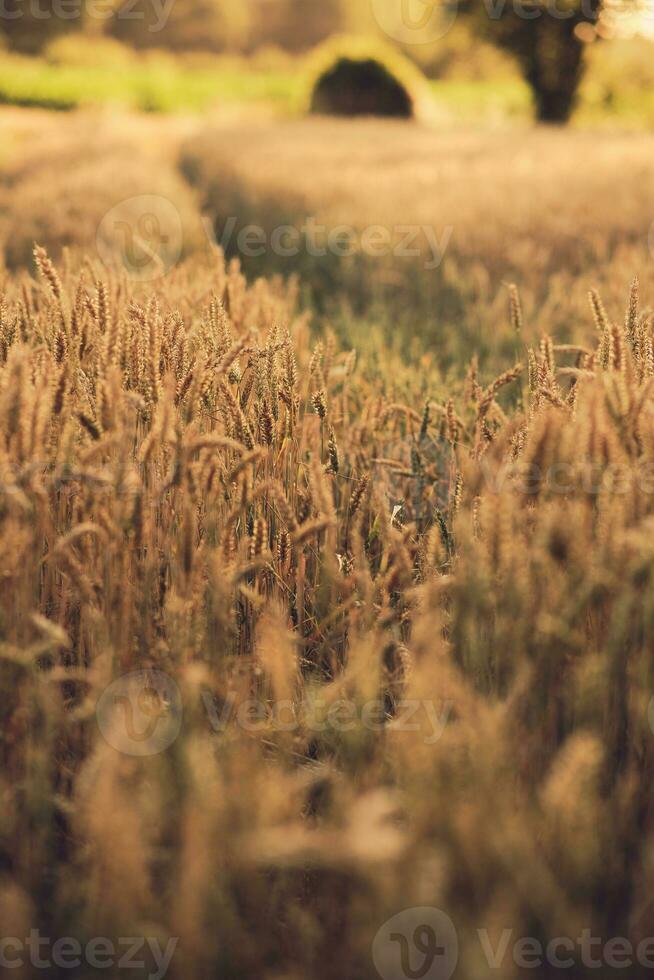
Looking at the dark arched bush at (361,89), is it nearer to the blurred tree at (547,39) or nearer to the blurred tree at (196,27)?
the blurred tree at (547,39)

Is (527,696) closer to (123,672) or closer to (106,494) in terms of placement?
(123,672)

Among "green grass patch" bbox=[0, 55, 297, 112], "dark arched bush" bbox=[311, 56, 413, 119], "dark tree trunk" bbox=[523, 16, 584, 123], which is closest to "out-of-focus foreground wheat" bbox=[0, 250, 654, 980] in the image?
"dark tree trunk" bbox=[523, 16, 584, 123]

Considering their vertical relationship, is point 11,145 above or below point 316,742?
above

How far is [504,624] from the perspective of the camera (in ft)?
4.01

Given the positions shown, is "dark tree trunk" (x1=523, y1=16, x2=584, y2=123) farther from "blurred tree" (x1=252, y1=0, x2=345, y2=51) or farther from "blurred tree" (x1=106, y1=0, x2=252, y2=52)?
"blurred tree" (x1=252, y1=0, x2=345, y2=51)

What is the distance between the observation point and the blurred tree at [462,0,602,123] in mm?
17641

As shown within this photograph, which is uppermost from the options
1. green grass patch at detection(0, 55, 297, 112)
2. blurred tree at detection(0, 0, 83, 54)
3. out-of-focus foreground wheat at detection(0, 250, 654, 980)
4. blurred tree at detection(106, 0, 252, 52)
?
blurred tree at detection(106, 0, 252, 52)

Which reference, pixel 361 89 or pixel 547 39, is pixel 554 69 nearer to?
pixel 547 39

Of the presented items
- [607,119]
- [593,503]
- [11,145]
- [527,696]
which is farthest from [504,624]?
[607,119]

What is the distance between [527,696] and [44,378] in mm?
908

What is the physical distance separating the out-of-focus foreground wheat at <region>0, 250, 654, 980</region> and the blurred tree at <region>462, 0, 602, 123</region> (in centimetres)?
1797

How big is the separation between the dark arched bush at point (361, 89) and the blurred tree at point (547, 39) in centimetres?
199

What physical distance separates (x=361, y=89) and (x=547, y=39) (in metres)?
3.74

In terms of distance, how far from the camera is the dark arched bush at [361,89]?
63.6 feet
